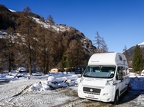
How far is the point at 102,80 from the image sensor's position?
10.9m

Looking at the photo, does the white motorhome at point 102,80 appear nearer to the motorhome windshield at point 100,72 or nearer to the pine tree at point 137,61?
the motorhome windshield at point 100,72

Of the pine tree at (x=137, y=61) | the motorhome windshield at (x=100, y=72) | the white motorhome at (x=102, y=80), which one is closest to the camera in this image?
the white motorhome at (x=102, y=80)

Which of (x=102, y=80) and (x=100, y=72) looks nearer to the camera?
(x=102, y=80)

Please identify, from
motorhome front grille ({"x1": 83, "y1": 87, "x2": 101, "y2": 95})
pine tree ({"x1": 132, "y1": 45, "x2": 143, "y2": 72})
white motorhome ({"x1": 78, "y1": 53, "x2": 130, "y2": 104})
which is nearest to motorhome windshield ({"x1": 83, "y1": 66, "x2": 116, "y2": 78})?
white motorhome ({"x1": 78, "y1": 53, "x2": 130, "y2": 104})

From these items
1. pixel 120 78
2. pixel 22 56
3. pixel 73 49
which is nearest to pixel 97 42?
pixel 73 49

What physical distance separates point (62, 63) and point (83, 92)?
1784 inches

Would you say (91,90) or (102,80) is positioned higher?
(102,80)

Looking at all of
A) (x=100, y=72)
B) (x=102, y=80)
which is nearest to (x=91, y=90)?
(x=102, y=80)

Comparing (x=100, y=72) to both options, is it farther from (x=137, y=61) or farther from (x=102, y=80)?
(x=137, y=61)

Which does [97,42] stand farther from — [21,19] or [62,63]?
[21,19]

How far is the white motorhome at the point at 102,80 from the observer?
34.6 ft

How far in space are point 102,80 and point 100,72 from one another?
43.3 inches

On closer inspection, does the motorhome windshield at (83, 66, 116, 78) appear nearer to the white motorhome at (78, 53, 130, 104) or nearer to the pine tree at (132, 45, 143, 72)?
the white motorhome at (78, 53, 130, 104)

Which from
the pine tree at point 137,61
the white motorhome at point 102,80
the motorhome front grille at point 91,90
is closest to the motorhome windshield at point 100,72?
the white motorhome at point 102,80
